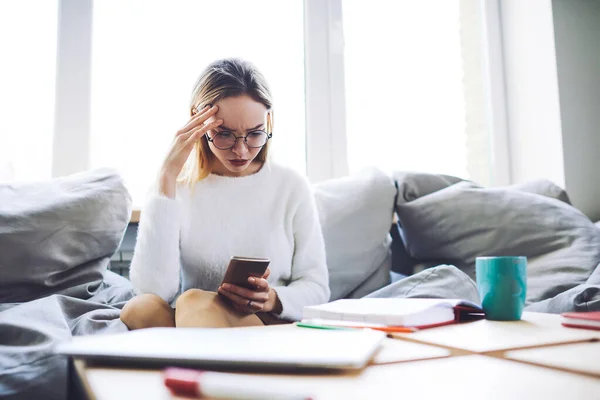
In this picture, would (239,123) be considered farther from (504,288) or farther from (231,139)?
(504,288)

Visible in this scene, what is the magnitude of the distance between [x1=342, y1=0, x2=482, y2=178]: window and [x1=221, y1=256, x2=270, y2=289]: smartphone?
1373 mm

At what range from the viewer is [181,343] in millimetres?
464

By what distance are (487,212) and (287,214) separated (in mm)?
602

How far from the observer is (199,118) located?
1112 millimetres

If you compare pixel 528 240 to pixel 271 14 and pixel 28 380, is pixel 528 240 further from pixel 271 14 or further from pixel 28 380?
pixel 271 14

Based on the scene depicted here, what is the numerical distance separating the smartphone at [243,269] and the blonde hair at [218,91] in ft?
1.55

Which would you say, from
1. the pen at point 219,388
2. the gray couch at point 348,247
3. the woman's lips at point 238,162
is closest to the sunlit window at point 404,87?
the gray couch at point 348,247

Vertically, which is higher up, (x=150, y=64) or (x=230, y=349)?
(x=150, y=64)

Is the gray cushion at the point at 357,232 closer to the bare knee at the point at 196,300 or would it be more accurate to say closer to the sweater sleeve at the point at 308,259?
the sweater sleeve at the point at 308,259

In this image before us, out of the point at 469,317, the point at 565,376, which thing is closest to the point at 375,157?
the point at 469,317

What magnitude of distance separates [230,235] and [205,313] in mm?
434

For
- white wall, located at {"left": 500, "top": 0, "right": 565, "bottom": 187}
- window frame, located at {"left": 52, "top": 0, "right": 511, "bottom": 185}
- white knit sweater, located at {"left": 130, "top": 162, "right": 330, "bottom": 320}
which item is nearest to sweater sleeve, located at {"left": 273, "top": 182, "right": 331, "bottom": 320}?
white knit sweater, located at {"left": 130, "top": 162, "right": 330, "bottom": 320}

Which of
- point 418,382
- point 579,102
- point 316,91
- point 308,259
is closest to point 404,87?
point 316,91

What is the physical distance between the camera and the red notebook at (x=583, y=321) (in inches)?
23.9
